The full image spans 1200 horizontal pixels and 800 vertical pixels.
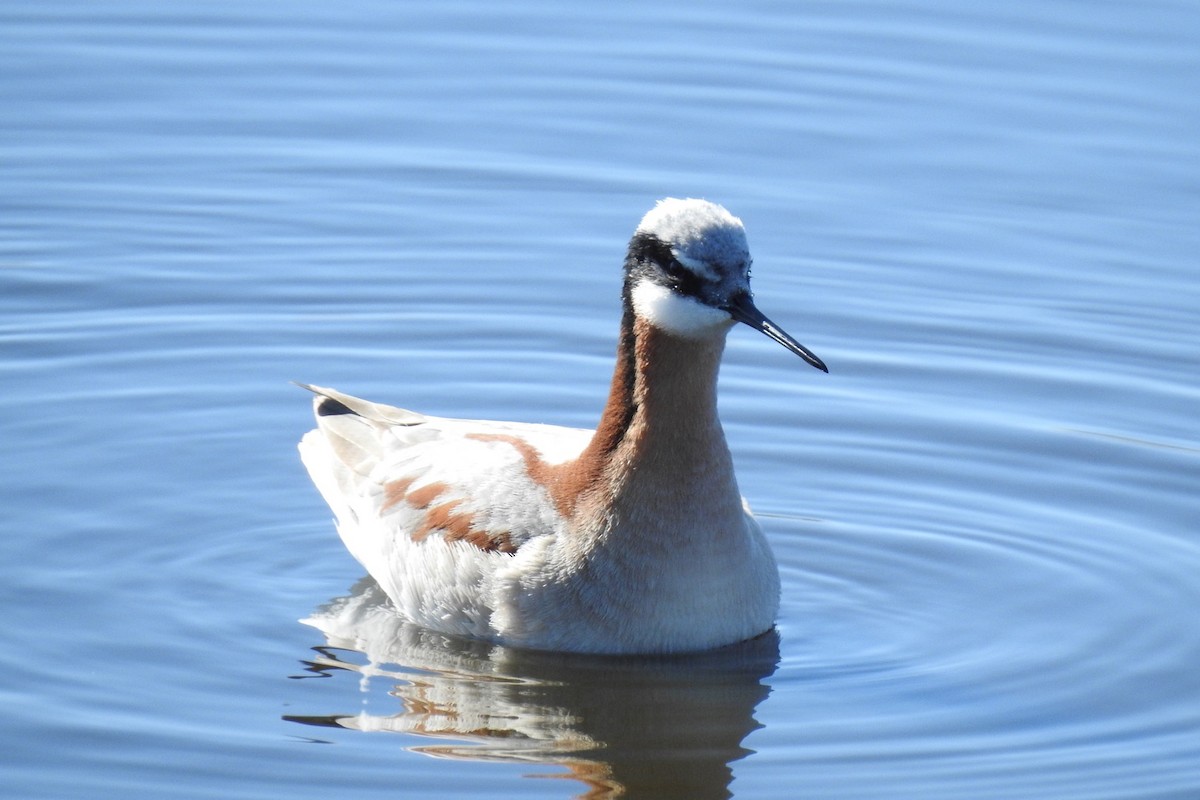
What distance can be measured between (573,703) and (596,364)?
4.92 meters

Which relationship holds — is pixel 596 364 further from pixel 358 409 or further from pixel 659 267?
pixel 659 267

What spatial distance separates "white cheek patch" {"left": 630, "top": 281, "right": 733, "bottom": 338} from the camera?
38.2ft

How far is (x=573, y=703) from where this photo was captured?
11.7 metres

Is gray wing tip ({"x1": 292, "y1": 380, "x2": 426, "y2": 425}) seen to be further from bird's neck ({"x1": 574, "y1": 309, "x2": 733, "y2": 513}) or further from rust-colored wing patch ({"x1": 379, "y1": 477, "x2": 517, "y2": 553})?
bird's neck ({"x1": 574, "y1": 309, "x2": 733, "y2": 513})

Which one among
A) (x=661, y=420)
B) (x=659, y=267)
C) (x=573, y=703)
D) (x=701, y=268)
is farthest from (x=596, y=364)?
(x=573, y=703)

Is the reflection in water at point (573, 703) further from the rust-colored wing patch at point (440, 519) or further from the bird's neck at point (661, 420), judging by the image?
the bird's neck at point (661, 420)

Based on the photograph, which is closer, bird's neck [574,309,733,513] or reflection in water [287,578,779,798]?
reflection in water [287,578,779,798]

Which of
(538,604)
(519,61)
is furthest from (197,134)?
(538,604)

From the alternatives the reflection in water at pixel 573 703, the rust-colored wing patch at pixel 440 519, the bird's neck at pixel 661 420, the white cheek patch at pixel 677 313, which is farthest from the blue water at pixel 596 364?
the white cheek patch at pixel 677 313

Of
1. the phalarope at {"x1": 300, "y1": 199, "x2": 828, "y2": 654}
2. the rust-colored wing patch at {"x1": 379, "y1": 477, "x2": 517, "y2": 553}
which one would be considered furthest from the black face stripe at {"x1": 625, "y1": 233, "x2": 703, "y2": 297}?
the rust-colored wing patch at {"x1": 379, "y1": 477, "x2": 517, "y2": 553}

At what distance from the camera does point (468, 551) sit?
493 inches

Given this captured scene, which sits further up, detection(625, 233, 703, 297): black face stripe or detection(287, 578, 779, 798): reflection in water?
detection(625, 233, 703, 297): black face stripe

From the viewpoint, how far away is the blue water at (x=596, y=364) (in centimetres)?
1123

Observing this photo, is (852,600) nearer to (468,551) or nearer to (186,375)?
(468,551)
